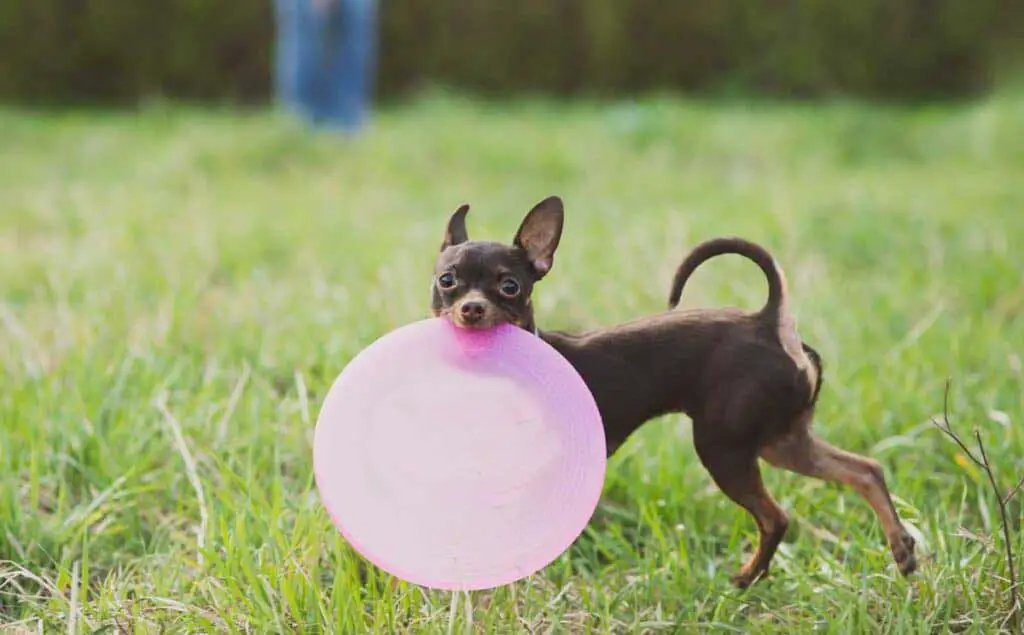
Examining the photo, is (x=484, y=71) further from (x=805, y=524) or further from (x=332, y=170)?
(x=805, y=524)

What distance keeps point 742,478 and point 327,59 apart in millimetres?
7144

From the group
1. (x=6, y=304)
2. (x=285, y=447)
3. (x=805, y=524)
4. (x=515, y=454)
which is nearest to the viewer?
(x=515, y=454)

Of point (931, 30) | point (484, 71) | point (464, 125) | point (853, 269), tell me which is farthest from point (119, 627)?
point (931, 30)

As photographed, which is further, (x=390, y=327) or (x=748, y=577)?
(x=390, y=327)

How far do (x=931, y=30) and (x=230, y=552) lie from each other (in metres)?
11.9

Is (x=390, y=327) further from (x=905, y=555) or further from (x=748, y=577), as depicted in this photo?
(x=905, y=555)

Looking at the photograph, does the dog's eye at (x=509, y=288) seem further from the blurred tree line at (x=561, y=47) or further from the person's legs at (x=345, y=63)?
the blurred tree line at (x=561, y=47)

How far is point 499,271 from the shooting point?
86.2 inches

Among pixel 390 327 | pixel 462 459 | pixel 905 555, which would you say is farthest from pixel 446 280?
pixel 390 327

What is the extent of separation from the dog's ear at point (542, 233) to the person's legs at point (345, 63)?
6.76m

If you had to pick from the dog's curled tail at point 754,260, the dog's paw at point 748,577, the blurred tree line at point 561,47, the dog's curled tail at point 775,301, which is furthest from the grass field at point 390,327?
the blurred tree line at point 561,47

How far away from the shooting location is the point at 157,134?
9164mm

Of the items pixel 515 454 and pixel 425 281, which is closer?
pixel 515 454

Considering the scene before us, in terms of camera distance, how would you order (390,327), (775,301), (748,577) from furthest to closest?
(390,327) < (748,577) < (775,301)
